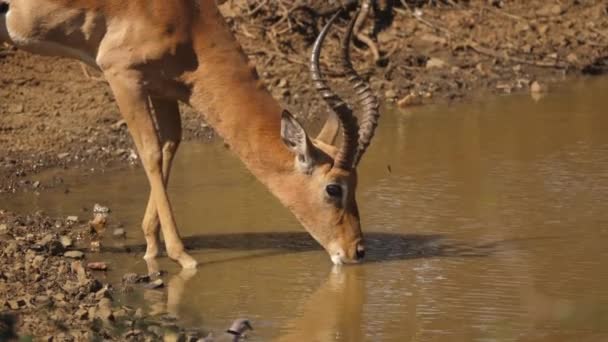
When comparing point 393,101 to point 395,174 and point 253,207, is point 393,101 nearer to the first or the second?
point 395,174

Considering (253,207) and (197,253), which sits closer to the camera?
(197,253)

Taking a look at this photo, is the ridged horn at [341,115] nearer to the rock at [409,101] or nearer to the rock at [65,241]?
the rock at [65,241]

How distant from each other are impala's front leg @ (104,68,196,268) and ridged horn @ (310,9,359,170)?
1172 mm

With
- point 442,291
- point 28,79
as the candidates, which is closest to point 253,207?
point 442,291

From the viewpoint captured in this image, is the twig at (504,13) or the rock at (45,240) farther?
the twig at (504,13)

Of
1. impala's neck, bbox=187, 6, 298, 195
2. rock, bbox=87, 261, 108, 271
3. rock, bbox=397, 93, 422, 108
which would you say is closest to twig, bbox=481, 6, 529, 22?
rock, bbox=397, 93, 422, 108

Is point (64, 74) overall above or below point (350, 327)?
below

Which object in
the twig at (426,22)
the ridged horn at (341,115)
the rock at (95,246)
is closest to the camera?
the ridged horn at (341,115)

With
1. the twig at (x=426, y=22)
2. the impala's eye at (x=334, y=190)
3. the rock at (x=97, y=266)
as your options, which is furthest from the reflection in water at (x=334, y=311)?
the twig at (x=426, y=22)

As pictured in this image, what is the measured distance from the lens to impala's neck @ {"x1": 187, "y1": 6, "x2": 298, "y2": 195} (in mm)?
8961

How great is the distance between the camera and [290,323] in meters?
7.62

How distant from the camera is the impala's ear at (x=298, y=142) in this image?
28.8 ft

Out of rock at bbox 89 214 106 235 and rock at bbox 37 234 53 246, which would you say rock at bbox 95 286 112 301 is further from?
rock at bbox 89 214 106 235

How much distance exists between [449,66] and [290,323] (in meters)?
7.97
